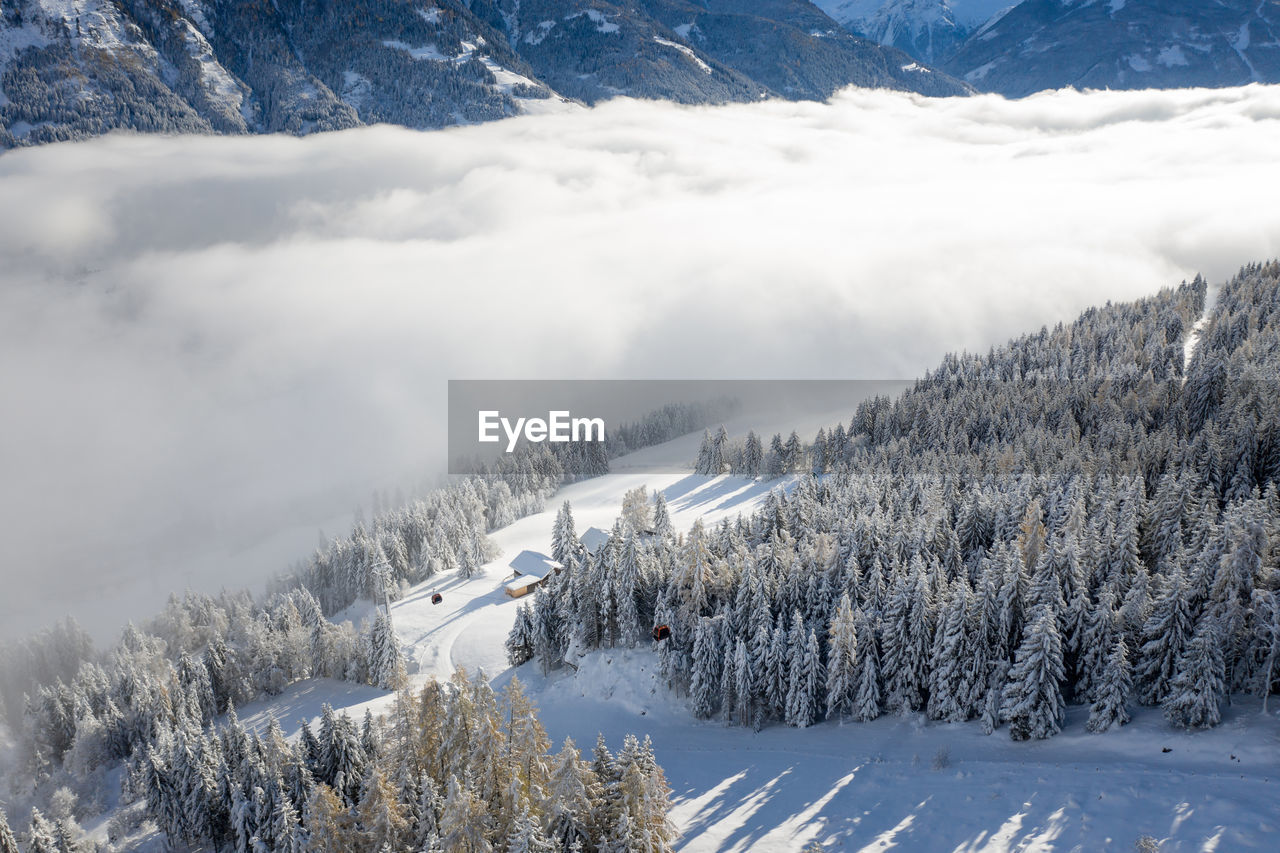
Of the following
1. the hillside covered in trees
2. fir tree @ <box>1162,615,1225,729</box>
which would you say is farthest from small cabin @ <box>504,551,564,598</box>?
fir tree @ <box>1162,615,1225,729</box>

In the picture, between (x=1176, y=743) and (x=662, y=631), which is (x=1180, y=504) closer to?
(x=1176, y=743)

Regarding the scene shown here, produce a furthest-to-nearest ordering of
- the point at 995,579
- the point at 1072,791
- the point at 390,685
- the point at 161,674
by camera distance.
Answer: the point at 161,674
the point at 390,685
the point at 995,579
the point at 1072,791

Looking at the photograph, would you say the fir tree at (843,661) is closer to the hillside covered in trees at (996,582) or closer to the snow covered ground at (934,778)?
the hillside covered in trees at (996,582)

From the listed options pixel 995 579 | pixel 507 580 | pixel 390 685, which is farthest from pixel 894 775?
pixel 507 580

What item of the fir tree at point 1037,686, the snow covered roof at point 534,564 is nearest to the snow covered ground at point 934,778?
the fir tree at point 1037,686

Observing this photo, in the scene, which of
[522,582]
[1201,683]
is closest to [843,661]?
[1201,683]

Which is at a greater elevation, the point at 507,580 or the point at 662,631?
the point at 662,631

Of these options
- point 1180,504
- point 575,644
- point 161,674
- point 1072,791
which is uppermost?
point 1180,504
